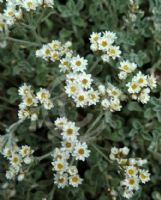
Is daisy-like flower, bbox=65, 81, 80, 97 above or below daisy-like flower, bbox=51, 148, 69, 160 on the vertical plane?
above

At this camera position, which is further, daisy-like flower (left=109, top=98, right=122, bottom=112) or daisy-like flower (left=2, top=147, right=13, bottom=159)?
daisy-like flower (left=2, top=147, right=13, bottom=159)

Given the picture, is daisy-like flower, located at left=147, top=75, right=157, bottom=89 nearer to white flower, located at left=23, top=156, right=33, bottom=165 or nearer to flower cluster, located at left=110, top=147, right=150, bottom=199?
flower cluster, located at left=110, top=147, right=150, bottom=199

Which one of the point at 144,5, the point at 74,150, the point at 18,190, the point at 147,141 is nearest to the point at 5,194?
the point at 18,190

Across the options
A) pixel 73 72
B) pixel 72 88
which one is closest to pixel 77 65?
pixel 73 72

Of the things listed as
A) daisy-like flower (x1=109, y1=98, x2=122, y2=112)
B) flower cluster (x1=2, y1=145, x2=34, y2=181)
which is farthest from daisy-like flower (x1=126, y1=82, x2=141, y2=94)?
flower cluster (x1=2, y1=145, x2=34, y2=181)

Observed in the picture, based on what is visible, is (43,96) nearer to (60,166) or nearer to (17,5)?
(60,166)

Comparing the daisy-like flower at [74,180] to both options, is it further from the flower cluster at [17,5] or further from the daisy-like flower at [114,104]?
→ the flower cluster at [17,5]

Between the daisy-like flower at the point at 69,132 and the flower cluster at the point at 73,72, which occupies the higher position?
the flower cluster at the point at 73,72

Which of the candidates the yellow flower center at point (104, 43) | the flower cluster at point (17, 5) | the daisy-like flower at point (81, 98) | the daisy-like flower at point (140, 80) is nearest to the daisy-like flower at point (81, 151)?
the daisy-like flower at point (81, 98)
